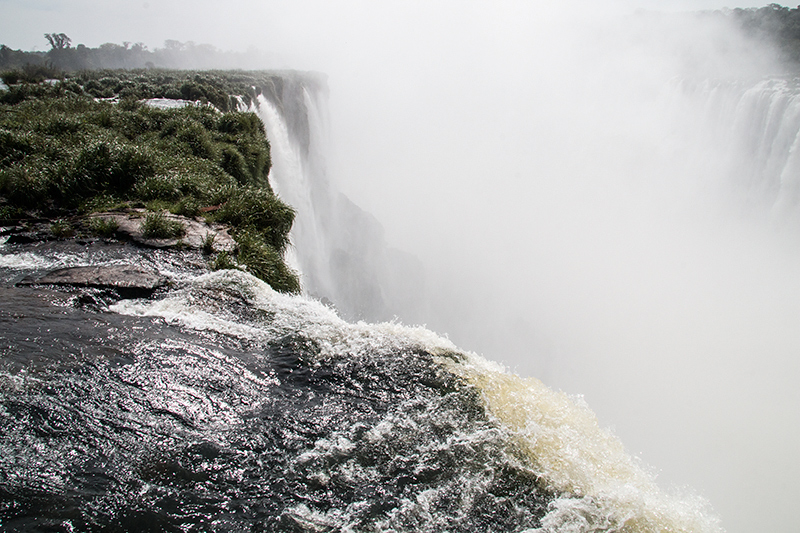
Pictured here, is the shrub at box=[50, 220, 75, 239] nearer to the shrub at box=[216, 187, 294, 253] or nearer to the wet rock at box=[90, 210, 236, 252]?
the wet rock at box=[90, 210, 236, 252]

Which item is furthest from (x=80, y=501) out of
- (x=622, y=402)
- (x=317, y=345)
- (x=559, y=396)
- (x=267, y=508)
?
(x=622, y=402)

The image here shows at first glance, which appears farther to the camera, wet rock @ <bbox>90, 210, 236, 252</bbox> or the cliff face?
the cliff face

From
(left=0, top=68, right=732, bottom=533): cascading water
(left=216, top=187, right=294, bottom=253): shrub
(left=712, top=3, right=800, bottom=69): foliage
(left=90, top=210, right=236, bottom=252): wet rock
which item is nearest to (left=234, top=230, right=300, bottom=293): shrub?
(left=90, top=210, right=236, bottom=252): wet rock

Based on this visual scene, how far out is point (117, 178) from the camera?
704 centimetres

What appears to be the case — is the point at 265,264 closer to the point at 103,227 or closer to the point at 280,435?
the point at 103,227

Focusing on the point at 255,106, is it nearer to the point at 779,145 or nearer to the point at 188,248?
the point at 188,248

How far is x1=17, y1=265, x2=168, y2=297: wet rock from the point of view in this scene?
4.52 meters

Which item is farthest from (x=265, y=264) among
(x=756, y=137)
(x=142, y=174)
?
(x=756, y=137)

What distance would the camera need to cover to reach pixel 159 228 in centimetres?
566

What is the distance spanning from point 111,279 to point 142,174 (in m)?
3.34

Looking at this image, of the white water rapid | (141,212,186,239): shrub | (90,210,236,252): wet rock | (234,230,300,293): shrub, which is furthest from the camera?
the white water rapid

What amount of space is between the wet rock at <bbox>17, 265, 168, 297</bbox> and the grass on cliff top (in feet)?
3.43

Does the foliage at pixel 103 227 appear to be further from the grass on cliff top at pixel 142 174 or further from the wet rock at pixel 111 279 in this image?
the wet rock at pixel 111 279

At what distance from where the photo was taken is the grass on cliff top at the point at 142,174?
6309 mm
